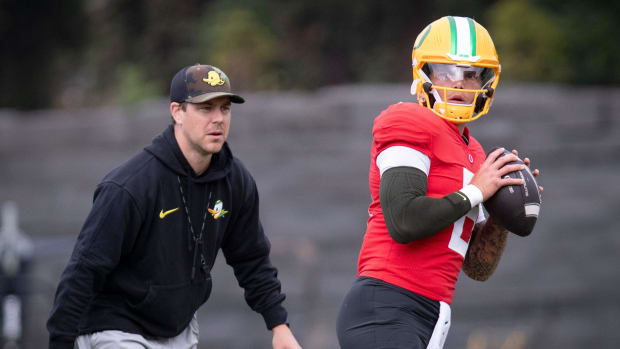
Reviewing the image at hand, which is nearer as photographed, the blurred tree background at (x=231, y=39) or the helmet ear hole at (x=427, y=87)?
the helmet ear hole at (x=427, y=87)

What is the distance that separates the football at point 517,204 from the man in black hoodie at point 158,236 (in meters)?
1.16

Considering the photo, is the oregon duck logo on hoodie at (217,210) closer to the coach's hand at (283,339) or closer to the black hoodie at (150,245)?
the black hoodie at (150,245)

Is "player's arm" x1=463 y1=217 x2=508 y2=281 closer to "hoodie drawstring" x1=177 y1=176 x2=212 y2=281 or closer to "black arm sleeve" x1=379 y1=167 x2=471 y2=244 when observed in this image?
"black arm sleeve" x1=379 y1=167 x2=471 y2=244

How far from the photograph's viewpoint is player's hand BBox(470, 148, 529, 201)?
314 centimetres

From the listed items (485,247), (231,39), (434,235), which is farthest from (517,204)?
(231,39)

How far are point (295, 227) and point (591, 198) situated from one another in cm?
287

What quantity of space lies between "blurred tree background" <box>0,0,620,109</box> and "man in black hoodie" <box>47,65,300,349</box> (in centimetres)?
788

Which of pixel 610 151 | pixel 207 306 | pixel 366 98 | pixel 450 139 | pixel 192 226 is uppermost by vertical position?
pixel 450 139

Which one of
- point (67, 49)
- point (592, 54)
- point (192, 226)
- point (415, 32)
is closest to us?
point (192, 226)

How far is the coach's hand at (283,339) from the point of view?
385 centimetres

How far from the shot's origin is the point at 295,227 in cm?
828

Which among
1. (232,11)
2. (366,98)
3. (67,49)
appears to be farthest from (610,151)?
(67,49)

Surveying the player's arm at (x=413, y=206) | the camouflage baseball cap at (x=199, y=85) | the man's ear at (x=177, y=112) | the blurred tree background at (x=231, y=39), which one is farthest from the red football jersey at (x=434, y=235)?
the blurred tree background at (x=231, y=39)

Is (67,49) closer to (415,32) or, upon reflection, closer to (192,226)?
(415,32)
